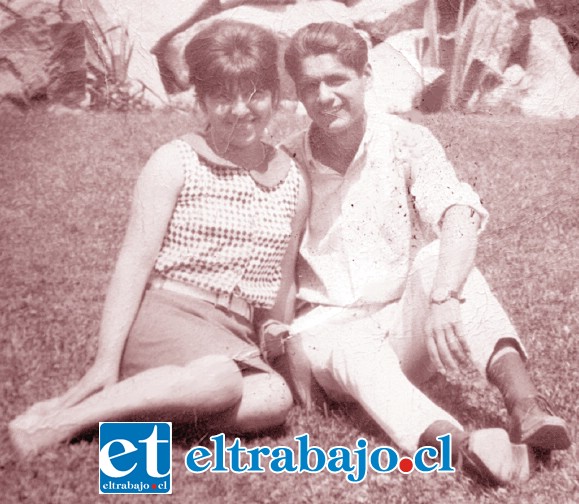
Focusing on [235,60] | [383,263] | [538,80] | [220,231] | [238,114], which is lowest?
[383,263]

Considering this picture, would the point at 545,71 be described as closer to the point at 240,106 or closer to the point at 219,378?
the point at 240,106

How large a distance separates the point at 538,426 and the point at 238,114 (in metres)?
0.99

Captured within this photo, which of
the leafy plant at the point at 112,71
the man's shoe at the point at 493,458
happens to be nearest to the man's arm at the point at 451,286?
the man's shoe at the point at 493,458

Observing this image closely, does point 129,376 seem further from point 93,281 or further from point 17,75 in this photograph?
point 17,75

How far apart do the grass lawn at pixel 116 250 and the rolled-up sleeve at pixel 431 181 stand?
5.2 inches

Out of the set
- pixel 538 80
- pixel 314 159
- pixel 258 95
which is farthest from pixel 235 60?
pixel 538 80

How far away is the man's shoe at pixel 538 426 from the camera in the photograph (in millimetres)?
1607

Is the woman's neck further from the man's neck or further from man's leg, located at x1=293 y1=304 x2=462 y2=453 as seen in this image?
man's leg, located at x1=293 y1=304 x2=462 y2=453

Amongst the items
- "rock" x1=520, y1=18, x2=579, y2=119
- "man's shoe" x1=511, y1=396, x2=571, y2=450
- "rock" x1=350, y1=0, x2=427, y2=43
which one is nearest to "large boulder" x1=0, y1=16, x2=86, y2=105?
"rock" x1=350, y1=0, x2=427, y2=43

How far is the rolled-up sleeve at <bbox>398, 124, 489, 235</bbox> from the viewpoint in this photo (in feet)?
6.03

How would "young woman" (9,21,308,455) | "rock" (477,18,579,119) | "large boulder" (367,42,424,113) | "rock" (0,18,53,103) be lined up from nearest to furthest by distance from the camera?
"young woman" (9,21,308,455) < "large boulder" (367,42,424,113) < "rock" (0,18,53,103) < "rock" (477,18,579,119)

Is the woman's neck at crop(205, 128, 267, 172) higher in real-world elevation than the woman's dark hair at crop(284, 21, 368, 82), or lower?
lower

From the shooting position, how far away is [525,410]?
65.9 inches

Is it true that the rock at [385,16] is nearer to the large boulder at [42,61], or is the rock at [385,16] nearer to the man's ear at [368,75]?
the man's ear at [368,75]
